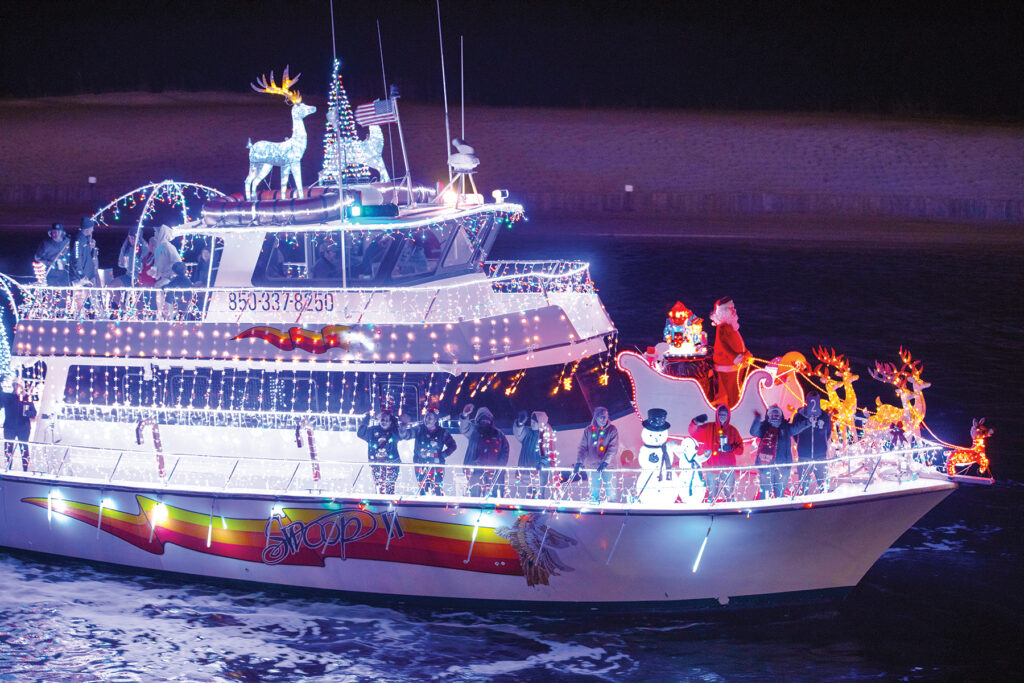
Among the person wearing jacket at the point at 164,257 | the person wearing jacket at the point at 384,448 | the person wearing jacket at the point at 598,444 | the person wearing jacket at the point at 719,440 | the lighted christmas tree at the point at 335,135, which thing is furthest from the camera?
the person wearing jacket at the point at 164,257

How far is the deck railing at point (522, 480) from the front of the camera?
12.5 m

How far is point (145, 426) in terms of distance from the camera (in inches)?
566

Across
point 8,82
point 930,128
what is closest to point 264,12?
point 8,82

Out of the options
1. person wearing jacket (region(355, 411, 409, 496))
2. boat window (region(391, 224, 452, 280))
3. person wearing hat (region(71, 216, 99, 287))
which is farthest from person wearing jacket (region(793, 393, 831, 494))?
person wearing hat (region(71, 216, 99, 287))

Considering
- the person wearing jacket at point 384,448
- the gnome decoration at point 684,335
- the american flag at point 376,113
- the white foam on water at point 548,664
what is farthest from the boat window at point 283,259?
the white foam on water at point 548,664

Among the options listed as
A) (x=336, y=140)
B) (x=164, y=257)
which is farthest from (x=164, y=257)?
(x=336, y=140)

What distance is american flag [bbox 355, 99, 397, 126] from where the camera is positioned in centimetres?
1473

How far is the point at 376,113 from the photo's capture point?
14.9m

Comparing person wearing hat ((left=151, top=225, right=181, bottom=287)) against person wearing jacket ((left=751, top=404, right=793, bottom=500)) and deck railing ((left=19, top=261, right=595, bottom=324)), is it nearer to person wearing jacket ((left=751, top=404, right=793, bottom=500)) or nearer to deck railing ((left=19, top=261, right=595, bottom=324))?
deck railing ((left=19, top=261, right=595, bottom=324))

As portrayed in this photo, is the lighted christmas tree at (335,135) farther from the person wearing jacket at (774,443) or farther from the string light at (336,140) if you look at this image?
the person wearing jacket at (774,443)

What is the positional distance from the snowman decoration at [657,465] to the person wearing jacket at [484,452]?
4.77ft

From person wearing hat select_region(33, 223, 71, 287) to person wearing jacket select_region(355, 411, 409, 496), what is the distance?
5.21 meters

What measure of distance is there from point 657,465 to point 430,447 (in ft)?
7.80

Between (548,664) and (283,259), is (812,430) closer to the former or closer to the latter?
(548,664)
